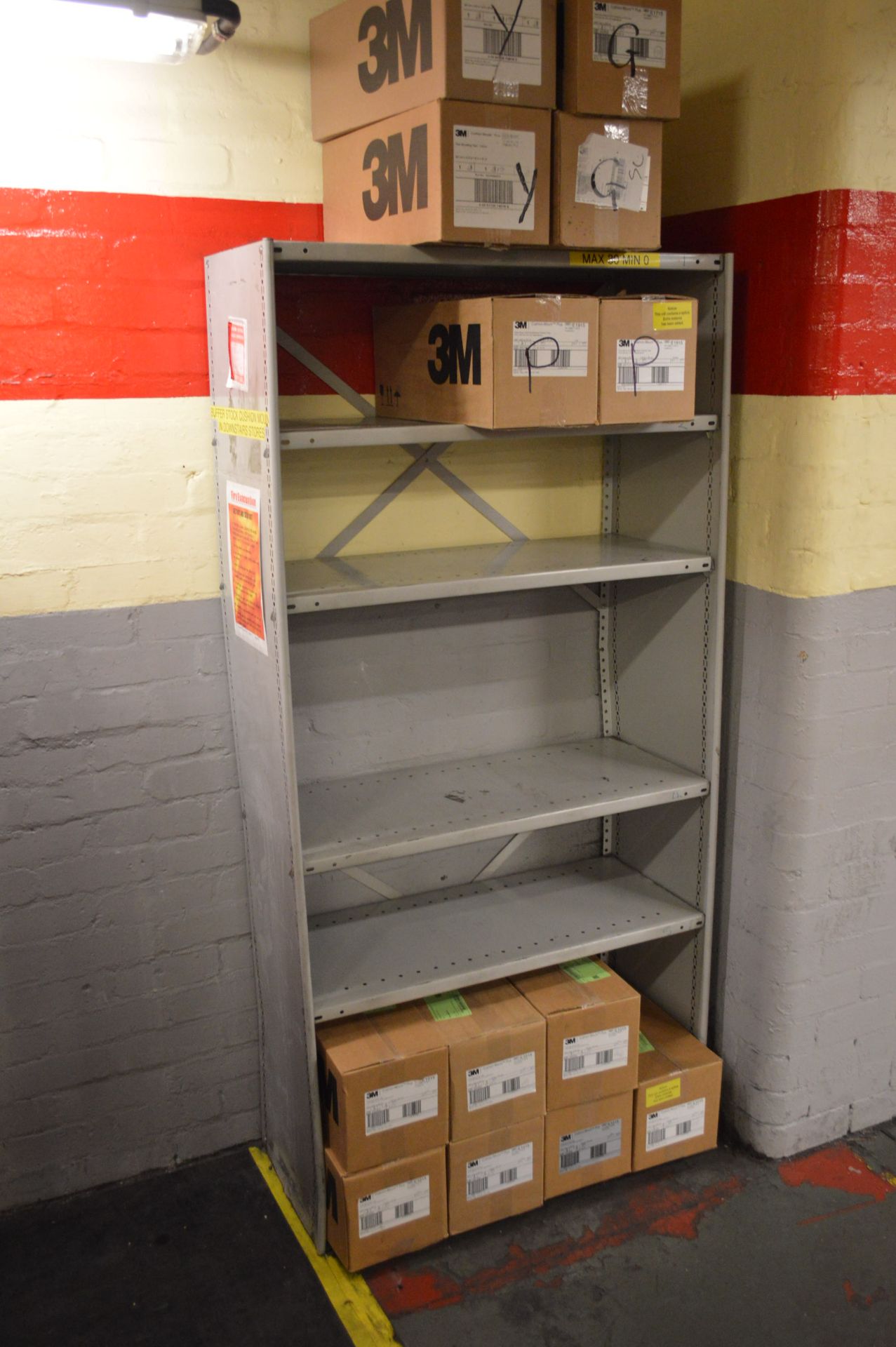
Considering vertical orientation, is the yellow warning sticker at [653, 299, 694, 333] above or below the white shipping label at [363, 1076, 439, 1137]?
above

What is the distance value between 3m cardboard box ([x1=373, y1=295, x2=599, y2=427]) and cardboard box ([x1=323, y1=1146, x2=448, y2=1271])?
62.0 inches

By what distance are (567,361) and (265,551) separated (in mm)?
686

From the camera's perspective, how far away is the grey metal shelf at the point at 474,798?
2.28 m

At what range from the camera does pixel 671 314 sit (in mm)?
2160

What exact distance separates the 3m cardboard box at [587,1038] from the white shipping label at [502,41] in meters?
1.89

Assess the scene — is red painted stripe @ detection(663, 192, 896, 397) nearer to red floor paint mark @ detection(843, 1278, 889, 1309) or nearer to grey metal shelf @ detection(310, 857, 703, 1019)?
grey metal shelf @ detection(310, 857, 703, 1019)

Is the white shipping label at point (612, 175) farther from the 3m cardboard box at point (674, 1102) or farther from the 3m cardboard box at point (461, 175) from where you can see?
the 3m cardboard box at point (674, 1102)

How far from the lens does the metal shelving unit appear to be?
215 centimetres

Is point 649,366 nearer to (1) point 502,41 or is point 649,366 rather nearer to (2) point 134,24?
(1) point 502,41

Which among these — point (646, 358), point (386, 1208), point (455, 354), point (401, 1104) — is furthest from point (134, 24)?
point (386, 1208)

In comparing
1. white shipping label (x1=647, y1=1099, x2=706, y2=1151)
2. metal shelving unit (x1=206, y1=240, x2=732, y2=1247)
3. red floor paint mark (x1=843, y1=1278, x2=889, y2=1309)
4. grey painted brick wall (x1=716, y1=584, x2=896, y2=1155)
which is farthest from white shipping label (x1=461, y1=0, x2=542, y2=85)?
red floor paint mark (x1=843, y1=1278, x2=889, y2=1309)

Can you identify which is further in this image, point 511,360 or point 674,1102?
point 674,1102

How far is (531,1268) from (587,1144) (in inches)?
11.9

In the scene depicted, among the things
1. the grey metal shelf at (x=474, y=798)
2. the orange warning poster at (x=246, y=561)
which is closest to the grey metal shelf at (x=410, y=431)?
the orange warning poster at (x=246, y=561)
